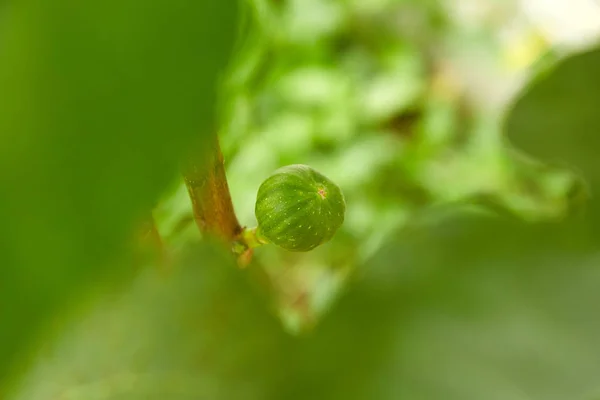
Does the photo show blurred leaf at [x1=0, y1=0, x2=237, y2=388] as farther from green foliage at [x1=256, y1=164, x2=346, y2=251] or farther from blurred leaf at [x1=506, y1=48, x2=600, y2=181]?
blurred leaf at [x1=506, y1=48, x2=600, y2=181]

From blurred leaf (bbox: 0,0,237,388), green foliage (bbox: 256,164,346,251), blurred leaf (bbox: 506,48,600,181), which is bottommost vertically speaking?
blurred leaf (bbox: 0,0,237,388)

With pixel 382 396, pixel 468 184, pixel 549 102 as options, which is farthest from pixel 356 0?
pixel 382 396

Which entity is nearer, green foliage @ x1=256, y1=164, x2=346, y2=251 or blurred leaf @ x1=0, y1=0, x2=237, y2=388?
blurred leaf @ x1=0, y1=0, x2=237, y2=388

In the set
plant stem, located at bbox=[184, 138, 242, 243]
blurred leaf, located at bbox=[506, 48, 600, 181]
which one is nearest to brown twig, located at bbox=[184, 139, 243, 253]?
plant stem, located at bbox=[184, 138, 242, 243]

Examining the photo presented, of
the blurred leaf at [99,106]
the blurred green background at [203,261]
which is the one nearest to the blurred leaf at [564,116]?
the blurred green background at [203,261]

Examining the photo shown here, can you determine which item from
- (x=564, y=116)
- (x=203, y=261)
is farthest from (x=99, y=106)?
(x=564, y=116)

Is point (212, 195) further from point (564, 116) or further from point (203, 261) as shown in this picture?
point (564, 116)

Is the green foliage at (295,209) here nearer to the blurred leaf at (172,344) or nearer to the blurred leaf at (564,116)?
the blurred leaf at (172,344)
